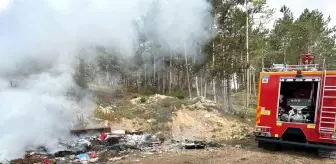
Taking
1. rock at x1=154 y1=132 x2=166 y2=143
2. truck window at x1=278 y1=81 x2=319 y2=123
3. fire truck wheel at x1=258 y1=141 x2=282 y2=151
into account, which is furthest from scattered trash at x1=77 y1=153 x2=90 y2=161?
truck window at x1=278 y1=81 x2=319 y2=123

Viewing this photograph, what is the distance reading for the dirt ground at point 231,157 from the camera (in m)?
9.33

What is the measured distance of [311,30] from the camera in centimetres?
3528

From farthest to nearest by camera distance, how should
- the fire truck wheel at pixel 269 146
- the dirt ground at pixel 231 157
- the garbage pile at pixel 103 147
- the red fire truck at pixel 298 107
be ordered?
the fire truck wheel at pixel 269 146 < the garbage pile at pixel 103 147 < the red fire truck at pixel 298 107 < the dirt ground at pixel 231 157

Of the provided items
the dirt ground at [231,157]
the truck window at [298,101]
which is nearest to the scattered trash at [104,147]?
the dirt ground at [231,157]

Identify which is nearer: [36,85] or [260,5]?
[36,85]

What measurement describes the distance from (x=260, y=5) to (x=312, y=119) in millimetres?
18436

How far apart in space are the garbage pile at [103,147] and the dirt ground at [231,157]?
0.85 metres

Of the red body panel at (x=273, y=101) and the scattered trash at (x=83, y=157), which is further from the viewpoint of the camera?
the red body panel at (x=273, y=101)

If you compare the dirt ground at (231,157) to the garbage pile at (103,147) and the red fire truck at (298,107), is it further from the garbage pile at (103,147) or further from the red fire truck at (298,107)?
the garbage pile at (103,147)

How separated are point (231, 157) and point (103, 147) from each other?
430 cm

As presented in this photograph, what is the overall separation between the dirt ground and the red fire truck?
1.38ft

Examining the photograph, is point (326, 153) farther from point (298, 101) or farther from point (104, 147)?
point (104, 147)

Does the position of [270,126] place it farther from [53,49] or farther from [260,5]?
[260,5]

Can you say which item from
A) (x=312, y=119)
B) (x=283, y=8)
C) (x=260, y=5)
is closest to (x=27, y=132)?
(x=312, y=119)
